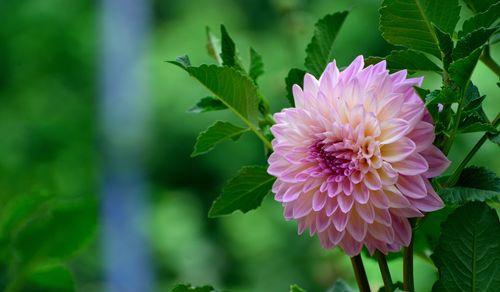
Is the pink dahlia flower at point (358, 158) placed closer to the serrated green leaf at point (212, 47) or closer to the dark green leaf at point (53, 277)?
the serrated green leaf at point (212, 47)

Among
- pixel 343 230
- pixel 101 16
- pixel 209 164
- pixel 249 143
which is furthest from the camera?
pixel 101 16

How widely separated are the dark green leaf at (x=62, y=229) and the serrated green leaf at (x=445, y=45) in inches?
14.7

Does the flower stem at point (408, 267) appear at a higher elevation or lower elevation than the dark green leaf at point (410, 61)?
lower

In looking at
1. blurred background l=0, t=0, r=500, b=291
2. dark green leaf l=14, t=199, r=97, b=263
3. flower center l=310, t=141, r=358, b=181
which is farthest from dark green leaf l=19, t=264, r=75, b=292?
blurred background l=0, t=0, r=500, b=291

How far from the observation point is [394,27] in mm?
391

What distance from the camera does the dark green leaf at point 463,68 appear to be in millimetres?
354

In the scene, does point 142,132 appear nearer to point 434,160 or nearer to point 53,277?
point 53,277

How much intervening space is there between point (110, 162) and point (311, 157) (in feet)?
13.5

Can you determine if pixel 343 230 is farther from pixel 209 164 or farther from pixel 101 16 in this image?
pixel 101 16

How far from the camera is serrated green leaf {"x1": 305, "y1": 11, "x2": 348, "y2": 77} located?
449mm

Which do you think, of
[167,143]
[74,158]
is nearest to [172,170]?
[167,143]

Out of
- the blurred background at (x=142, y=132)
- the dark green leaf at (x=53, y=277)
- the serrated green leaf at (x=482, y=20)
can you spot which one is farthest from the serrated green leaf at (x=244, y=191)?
the blurred background at (x=142, y=132)

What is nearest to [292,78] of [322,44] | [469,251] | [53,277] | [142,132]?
[322,44]

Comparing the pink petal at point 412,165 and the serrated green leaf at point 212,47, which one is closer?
the pink petal at point 412,165
